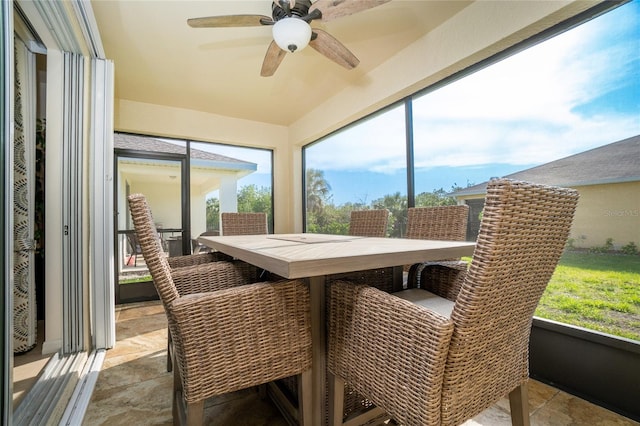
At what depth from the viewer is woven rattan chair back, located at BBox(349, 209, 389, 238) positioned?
2414mm

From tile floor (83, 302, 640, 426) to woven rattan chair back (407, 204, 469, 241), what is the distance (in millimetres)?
952

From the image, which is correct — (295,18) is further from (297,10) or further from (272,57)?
(272,57)

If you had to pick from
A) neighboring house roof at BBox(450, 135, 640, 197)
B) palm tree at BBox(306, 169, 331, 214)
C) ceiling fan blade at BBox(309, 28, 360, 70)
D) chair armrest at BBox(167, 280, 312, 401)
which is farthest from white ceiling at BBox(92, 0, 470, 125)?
chair armrest at BBox(167, 280, 312, 401)

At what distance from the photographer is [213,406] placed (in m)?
1.53

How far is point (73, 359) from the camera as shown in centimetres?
196

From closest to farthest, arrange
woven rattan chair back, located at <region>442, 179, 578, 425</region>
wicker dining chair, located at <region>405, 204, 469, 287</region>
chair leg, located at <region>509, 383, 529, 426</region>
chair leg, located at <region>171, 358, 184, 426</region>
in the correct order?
1. woven rattan chair back, located at <region>442, 179, 578, 425</region>
2. chair leg, located at <region>509, 383, 529, 426</region>
3. chair leg, located at <region>171, 358, 184, 426</region>
4. wicker dining chair, located at <region>405, 204, 469, 287</region>

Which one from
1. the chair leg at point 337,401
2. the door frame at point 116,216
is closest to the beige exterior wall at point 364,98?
the door frame at point 116,216

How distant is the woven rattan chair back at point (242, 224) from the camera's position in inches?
119

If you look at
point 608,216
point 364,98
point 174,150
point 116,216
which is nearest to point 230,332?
point 608,216

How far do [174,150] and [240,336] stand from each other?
356cm

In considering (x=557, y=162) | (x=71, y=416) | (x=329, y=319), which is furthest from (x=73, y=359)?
(x=557, y=162)

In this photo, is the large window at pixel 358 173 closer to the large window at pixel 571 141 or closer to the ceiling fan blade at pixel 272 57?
the large window at pixel 571 141

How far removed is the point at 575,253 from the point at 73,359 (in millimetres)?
3250

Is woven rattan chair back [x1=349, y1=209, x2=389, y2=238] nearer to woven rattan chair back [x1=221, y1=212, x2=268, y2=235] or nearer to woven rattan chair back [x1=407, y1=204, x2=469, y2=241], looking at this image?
woven rattan chair back [x1=407, y1=204, x2=469, y2=241]
